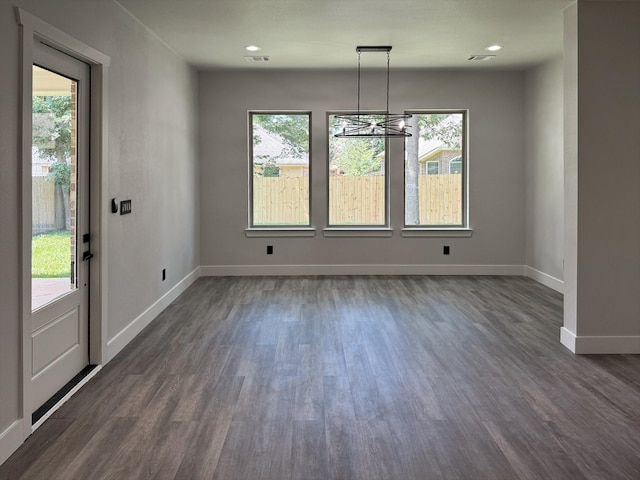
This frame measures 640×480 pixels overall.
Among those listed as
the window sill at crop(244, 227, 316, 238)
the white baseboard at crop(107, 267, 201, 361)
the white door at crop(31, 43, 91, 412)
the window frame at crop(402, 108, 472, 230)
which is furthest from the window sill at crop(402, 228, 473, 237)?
the white door at crop(31, 43, 91, 412)

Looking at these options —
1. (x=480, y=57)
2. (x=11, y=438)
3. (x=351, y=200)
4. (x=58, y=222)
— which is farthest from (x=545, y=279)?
(x=11, y=438)

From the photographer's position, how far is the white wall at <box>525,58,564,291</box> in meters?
6.25

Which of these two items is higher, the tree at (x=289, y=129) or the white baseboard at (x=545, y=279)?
the tree at (x=289, y=129)

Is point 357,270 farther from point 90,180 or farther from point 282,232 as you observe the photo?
point 90,180

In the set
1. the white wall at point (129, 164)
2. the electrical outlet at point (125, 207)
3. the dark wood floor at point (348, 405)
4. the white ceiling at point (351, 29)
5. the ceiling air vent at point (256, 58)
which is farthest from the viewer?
the ceiling air vent at point (256, 58)

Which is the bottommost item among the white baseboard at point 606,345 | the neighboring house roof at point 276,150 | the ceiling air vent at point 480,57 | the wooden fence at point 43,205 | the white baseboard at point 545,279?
the white baseboard at point 606,345

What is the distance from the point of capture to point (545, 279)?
6676 millimetres

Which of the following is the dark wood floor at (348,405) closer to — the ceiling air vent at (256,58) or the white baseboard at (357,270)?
the white baseboard at (357,270)

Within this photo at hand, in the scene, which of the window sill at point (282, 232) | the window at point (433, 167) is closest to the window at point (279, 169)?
the window sill at point (282, 232)

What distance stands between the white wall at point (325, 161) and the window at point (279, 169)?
14 centimetres

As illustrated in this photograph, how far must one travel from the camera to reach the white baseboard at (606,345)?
4016mm

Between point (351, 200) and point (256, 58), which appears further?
point (351, 200)

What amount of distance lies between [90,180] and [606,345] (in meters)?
3.98

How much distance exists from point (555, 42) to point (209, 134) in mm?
4400
